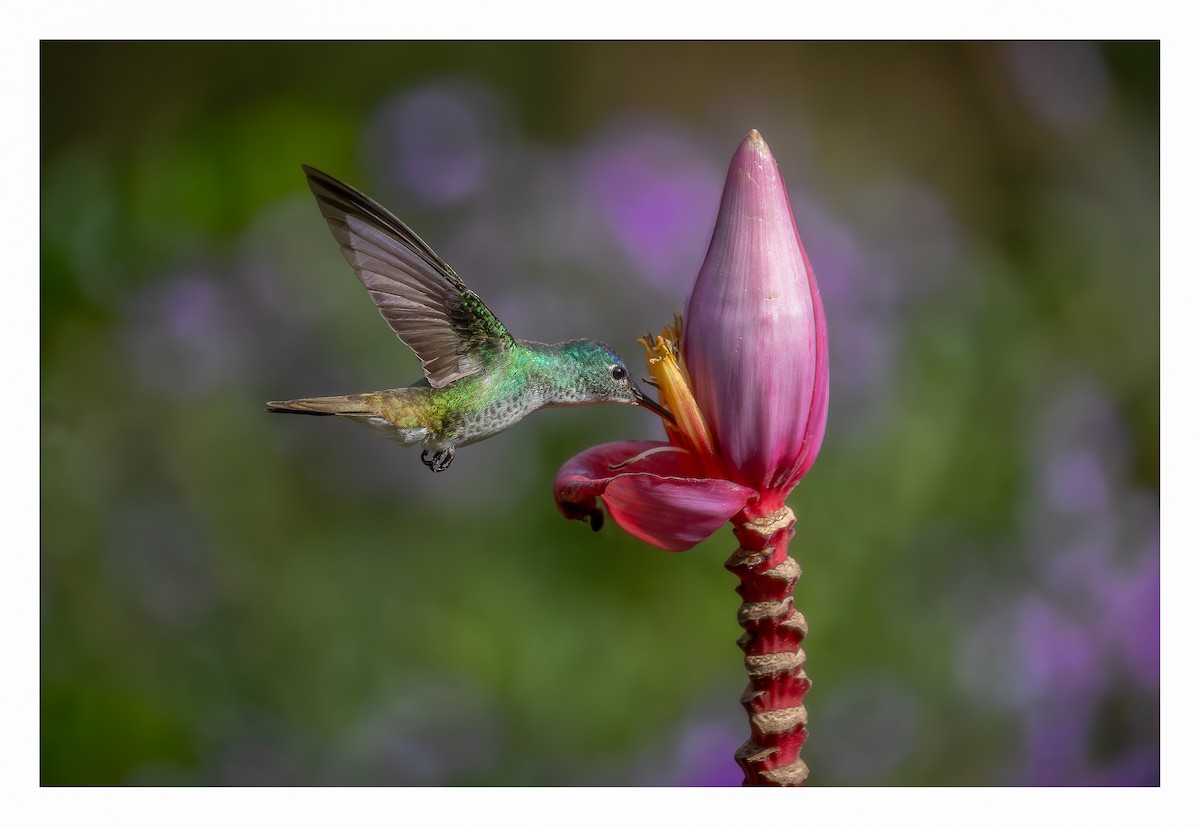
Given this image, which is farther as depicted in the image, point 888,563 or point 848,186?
point 848,186

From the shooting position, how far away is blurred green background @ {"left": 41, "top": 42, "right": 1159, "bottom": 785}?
5.17 ft

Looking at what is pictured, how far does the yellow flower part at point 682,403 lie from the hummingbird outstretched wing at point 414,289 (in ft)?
0.53

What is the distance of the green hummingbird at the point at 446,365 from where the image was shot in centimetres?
79

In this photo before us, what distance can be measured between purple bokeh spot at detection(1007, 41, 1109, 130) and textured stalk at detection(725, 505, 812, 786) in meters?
1.43

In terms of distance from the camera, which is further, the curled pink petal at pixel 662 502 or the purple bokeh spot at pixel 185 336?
the purple bokeh spot at pixel 185 336

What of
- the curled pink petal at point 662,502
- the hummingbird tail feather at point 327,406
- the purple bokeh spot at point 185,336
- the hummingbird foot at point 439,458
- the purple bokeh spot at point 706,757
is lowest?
the purple bokeh spot at point 706,757

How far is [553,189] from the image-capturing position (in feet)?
5.75

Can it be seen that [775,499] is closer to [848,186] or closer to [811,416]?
[811,416]

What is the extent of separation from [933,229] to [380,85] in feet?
2.97

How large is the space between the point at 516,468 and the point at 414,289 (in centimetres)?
86

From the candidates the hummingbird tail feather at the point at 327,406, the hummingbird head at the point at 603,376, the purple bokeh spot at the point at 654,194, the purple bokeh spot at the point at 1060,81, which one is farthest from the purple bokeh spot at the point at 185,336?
the purple bokeh spot at the point at 1060,81

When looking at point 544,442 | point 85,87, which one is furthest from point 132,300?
point 544,442

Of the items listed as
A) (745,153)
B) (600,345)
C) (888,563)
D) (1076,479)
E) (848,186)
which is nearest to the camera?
(745,153)

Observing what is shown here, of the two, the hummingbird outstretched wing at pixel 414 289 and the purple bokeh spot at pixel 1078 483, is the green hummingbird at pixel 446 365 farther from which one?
the purple bokeh spot at pixel 1078 483
